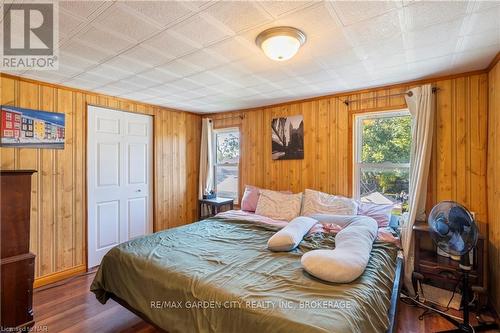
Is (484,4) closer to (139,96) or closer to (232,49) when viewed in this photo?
(232,49)

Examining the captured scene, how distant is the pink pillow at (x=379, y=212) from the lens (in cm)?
277

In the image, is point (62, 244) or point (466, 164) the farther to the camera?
point (62, 244)

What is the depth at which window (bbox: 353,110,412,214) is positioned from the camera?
292cm

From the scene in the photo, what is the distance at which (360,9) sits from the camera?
1460mm

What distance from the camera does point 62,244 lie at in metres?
2.94

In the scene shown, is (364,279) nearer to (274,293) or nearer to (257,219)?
(274,293)

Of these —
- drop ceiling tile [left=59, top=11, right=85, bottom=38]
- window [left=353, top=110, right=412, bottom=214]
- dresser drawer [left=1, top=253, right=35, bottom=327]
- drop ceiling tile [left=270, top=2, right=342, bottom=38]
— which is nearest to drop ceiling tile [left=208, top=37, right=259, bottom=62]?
drop ceiling tile [left=270, top=2, right=342, bottom=38]

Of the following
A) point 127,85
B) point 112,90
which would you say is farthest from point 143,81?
point 112,90

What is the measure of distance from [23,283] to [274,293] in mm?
2007

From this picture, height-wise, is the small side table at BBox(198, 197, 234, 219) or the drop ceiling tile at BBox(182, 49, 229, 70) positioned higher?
the drop ceiling tile at BBox(182, 49, 229, 70)

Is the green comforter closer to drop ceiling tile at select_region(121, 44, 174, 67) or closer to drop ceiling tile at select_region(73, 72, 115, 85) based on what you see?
drop ceiling tile at select_region(121, 44, 174, 67)

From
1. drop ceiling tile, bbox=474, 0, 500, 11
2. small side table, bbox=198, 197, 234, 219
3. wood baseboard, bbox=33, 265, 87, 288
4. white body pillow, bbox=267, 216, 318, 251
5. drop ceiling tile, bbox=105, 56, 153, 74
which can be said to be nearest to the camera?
drop ceiling tile, bbox=474, 0, 500, 11

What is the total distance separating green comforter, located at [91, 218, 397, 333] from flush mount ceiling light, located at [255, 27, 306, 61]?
154 centimetres

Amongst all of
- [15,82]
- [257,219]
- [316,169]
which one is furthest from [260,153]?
[15,82]
